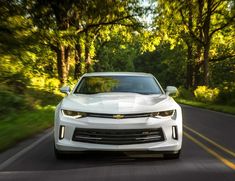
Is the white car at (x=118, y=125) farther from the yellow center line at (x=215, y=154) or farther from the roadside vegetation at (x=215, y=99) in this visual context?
the roadside vegetation at (x=215, y=99)

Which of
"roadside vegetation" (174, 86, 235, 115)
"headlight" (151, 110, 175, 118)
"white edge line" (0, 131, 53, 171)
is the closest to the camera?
"white edge line" (0, 131, 53, 171)

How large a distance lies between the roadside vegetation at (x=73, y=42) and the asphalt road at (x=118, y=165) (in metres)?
1.53

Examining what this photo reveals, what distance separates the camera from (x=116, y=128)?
8.29 metres

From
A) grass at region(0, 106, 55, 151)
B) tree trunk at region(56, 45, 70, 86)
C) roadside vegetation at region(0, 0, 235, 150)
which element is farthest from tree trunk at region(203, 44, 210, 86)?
grass at region(0, 106, 55, 151)

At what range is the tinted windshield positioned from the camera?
394 inches

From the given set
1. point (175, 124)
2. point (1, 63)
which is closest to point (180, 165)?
point (175, 124)

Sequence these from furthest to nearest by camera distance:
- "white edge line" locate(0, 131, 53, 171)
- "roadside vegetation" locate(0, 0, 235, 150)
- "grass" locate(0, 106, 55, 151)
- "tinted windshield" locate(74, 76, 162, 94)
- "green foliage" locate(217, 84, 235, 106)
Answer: "green foliage" locate(217, 84, 235, 106) < "roadside vegetation" locate(0, 0, 235, 150) < "grass" locate(0, 106, 55, 151) < "tinted windshield" locate(74, 76, 162, 94) < "white edge line" locate(0, 131, 53, 171)

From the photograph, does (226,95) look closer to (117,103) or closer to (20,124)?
(20,124)

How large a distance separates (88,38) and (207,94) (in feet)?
31.1

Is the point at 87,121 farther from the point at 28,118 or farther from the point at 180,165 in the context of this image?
the point at 28,118

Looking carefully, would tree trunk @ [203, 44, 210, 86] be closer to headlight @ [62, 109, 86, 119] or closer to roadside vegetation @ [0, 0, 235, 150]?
roadside vegetation @ [0, 0, 235, 150]

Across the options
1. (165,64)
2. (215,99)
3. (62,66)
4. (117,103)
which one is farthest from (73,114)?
(165,64)

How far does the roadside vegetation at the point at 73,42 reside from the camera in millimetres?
18875

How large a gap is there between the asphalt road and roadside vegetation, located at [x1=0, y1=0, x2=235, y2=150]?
153 centimetres
